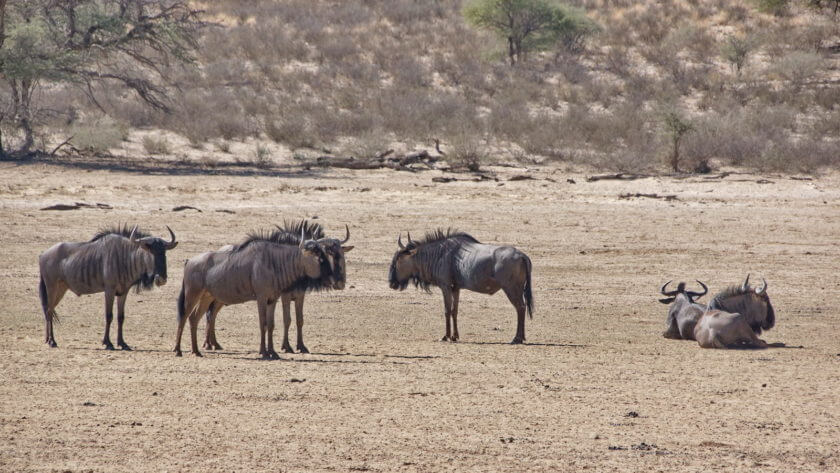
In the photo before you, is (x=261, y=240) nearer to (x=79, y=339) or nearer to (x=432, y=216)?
(x=79, y=339)

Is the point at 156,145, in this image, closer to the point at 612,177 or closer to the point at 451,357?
the point at 612,177

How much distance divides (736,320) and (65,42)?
67.3 feet

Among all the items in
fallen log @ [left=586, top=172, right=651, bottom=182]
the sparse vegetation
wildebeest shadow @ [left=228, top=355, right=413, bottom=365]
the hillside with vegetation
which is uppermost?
the hillside with vegetation

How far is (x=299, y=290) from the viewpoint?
1097 cm

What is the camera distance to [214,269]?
10867 mm

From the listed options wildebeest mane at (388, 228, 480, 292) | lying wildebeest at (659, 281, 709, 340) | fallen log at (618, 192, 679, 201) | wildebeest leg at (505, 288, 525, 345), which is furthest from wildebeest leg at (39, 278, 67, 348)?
fallen log at (618, 192, 679, 201)

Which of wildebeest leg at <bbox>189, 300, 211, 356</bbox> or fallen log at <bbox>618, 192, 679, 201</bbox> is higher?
fallen log at <bbox>618, 192, 679, 201</bbox>

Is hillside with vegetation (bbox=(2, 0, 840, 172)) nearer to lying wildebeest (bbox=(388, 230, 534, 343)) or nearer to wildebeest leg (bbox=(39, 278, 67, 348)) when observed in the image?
lying wildebeest (bbox=(388, 230, 534, 343))

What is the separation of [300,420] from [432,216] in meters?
12.1

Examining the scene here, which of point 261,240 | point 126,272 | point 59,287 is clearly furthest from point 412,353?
point 59,287

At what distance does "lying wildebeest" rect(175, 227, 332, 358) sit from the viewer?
1079 centimetres

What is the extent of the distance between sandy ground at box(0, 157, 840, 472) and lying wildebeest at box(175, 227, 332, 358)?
0.52m

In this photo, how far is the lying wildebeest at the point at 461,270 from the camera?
1238 centimetres

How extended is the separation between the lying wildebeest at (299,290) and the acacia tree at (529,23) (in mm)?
27045
